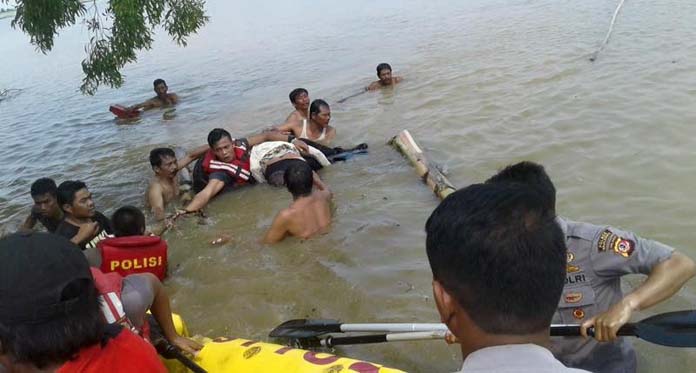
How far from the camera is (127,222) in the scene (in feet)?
15.4

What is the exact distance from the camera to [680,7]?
12.6 meters

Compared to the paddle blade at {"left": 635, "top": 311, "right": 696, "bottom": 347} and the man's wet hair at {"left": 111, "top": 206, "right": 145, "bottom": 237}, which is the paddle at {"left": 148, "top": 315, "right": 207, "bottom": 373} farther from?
the paddle blade at {"left": 635, "top": 311, "right": 696, "bottom": 347}

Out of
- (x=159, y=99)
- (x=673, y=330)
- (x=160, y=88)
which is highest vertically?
(x=160, y=88)

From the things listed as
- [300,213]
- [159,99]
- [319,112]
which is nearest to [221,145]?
[319,112]

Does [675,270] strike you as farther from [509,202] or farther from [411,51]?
[411,51]

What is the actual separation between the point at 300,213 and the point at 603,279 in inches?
Result: 125

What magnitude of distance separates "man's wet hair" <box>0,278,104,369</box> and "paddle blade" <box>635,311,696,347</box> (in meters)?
2.01

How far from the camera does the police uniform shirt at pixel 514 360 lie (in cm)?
122

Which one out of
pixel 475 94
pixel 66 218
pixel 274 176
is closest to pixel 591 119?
pixel 475 94

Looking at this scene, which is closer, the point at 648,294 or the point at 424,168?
the point at 648,294

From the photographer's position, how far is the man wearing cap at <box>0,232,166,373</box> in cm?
170

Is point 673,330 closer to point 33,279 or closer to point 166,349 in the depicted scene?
point 33,279

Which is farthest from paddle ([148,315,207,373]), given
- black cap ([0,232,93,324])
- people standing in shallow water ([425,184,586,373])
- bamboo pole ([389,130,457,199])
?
bamboo pole ([389,130,457,199])

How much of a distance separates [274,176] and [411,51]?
923 centimetres
